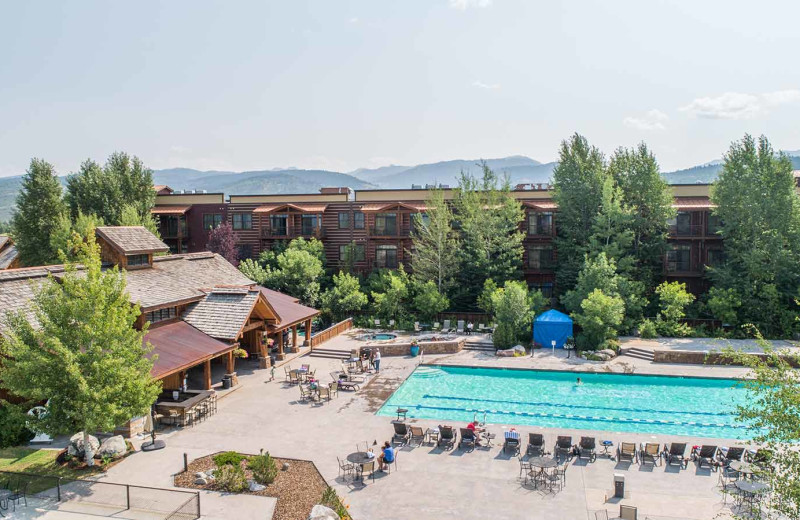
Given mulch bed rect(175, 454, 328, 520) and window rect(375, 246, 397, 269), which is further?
window rect(375, 246, 397, 269)

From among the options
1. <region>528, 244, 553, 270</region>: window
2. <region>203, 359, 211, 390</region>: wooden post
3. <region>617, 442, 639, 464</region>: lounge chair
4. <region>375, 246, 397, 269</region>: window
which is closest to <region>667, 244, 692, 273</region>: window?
<region>528, 244, 553, 270</region>: window

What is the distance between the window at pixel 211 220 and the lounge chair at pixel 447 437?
127 feet

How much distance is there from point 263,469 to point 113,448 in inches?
222

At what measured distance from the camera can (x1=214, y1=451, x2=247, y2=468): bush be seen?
58.1 ft

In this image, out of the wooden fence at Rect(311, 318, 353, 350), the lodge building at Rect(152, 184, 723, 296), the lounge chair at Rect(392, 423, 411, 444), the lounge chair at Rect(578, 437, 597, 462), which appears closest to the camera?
the lounge chair at Rect(578, 437, 597, 462)

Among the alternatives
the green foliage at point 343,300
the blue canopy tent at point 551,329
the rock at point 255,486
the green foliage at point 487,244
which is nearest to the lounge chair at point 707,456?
the rock at point 255,486

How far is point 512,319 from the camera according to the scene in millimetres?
35000

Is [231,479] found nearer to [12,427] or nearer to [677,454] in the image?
[12,427]

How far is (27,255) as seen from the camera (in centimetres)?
4925

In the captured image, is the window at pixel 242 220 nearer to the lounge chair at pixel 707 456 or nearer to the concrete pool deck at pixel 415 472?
the concrete pool deck at pixel 415 472

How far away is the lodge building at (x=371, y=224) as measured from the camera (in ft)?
142

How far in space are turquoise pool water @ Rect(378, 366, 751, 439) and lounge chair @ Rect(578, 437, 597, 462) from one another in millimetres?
3677

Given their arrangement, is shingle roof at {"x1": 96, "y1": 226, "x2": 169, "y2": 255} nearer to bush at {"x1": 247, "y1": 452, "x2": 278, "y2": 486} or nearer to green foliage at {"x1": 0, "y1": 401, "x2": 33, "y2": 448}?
green foliage at {"x1": 0, "y1": 401, "x2": 33, "y2": 448}

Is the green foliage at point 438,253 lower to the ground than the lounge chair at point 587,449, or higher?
higher
